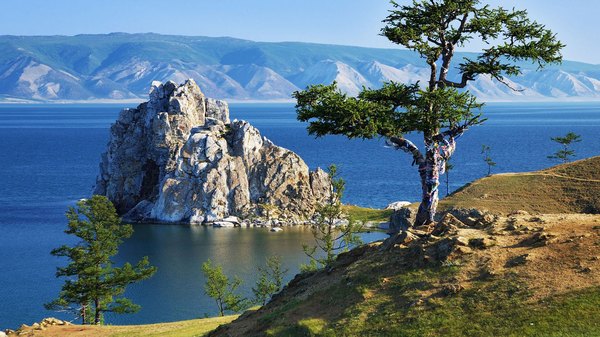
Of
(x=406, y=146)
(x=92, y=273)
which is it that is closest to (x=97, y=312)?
(x=92, y=273)

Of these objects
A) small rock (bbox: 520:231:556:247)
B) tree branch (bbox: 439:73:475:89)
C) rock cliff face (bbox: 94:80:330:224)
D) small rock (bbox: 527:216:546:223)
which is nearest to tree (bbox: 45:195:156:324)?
tree branch (bbox: 439:73:475:89)

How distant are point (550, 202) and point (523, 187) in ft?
23.9

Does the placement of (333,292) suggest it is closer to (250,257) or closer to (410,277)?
(410,277)

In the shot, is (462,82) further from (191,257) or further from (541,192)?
(191,257)

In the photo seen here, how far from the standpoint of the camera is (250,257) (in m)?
110

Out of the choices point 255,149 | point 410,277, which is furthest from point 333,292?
point 255,149

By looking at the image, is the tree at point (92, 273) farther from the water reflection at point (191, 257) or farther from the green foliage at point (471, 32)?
the green foliage at point (471, 32)

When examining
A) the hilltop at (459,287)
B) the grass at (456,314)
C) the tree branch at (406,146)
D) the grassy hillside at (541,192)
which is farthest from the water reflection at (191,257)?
the grass at (456,314)

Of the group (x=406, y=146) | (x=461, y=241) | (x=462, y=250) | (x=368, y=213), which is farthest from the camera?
(x=368, y=213)

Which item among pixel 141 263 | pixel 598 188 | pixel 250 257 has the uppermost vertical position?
pixel 598 188

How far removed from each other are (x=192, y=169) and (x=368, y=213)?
3792 centimetres

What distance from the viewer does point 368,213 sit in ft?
468

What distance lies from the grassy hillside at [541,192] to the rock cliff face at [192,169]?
53092 mm

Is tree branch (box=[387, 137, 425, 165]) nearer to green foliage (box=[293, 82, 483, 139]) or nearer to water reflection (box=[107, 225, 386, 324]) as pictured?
green foliage (box=[293, 82, 483, 139])
